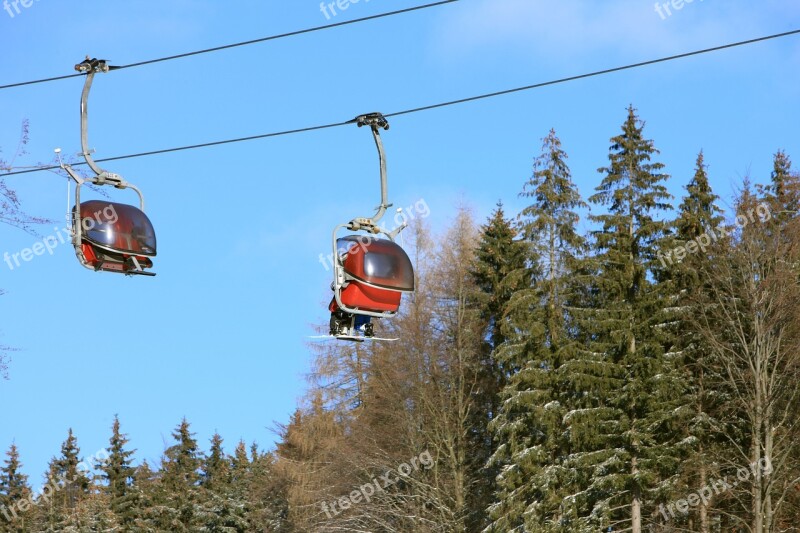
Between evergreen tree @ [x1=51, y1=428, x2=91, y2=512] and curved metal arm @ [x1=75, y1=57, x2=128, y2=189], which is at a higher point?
evergreen tree @ [x1=51, y1=428, x2=91, y2=512]

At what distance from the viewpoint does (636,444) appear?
4375 cm

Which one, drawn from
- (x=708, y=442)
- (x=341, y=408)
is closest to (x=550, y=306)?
(x=708, y=442)

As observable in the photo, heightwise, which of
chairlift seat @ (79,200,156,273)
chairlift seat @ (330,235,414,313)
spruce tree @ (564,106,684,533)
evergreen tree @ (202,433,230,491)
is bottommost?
chairlift seat @ (330,235,414,313)

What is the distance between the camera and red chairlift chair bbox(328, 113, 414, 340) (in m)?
20.1

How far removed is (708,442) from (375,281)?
28121 millimetres

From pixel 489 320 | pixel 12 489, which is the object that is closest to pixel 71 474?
pixel 12 489

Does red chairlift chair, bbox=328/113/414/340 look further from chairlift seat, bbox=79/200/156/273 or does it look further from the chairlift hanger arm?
chairlift seat, bbox=79/200/156/273

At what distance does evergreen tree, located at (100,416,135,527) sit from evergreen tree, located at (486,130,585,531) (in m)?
44.5

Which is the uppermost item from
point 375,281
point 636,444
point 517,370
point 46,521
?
point 46,521

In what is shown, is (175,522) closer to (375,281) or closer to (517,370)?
(517,370)

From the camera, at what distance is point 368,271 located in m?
20.1

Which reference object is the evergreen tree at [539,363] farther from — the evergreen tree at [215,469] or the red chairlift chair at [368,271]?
the evergreen tree at [215,469]

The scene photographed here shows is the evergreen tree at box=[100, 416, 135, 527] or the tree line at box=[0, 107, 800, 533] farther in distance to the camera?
the evergreen tree at box=[100, 416, 135, 527]

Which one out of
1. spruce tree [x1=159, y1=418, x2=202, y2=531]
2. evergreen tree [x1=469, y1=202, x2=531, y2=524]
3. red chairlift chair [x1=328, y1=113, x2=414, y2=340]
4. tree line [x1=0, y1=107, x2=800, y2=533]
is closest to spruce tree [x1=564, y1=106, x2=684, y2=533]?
tree line [x1=0, y1=107, x2=800, y2=533]
